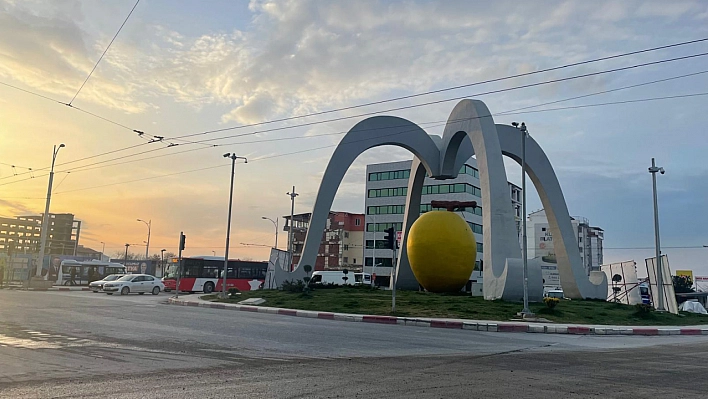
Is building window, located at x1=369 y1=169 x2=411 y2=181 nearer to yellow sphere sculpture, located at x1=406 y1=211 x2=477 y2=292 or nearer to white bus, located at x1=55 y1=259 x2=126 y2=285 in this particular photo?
white bus, located at x1=55 y1=259 x2=126 y2=285

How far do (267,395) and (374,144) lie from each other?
83.0ft

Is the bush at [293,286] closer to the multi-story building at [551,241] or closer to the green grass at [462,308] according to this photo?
the green grass at [462,308]

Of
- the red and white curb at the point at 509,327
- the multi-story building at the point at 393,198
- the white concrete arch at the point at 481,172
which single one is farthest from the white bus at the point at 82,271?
the red and white curb at the point at 509,327

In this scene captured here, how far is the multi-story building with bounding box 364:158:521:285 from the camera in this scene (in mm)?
78750

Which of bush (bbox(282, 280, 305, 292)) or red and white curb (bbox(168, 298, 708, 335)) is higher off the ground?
bush (bbox(282, 280, 305, 292))

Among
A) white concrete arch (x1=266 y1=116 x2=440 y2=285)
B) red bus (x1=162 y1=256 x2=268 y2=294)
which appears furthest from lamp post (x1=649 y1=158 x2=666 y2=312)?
red bus (x1=162 y1=256 x2=268 y2=294)

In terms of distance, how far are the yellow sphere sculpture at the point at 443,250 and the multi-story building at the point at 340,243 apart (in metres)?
64.4

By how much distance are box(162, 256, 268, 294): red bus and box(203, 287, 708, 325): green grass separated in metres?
18.0

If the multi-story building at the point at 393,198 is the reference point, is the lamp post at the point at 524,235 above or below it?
below

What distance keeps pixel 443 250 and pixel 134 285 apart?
23101 mm

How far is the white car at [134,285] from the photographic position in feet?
122

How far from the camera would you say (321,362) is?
9891 millimetres

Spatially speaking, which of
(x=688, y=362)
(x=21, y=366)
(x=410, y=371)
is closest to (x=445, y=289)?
(x=688, y=362)

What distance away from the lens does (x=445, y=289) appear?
28.7 m
